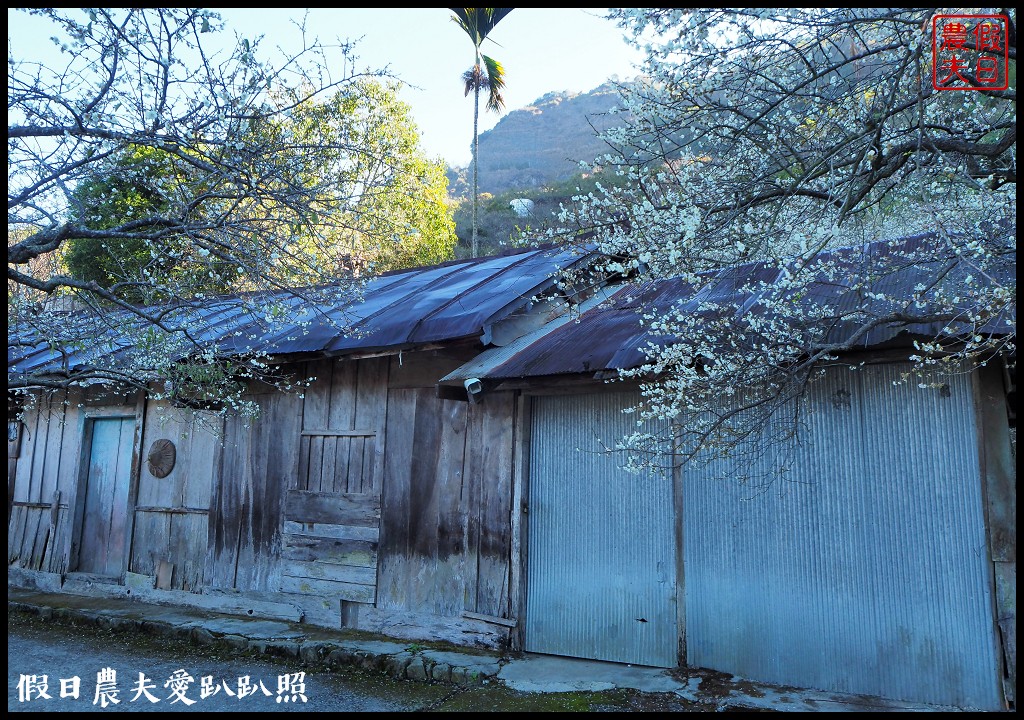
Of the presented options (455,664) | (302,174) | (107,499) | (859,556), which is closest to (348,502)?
(455,664)

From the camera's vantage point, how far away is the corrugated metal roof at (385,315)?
21.8ft

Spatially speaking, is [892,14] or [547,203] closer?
[892,14]

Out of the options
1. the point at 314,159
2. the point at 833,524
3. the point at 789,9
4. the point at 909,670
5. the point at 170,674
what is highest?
the point at 789,9

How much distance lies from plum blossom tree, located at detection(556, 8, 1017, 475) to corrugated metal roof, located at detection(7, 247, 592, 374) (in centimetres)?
100

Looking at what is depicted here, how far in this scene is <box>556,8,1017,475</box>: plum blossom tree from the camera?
4648mm

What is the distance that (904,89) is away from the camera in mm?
5098

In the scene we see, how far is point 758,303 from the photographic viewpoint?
21.7ft

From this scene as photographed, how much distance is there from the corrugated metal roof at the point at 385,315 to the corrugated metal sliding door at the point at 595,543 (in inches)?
47.9

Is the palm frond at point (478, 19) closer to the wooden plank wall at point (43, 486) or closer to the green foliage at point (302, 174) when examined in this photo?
the wooden plank wall at point (43, 486)

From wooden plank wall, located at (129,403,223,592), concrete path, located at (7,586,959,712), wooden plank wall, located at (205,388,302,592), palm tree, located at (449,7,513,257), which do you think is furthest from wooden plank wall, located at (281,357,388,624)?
palm tree, located at (449,7,513,257)

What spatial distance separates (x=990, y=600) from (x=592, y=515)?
3.08 metres

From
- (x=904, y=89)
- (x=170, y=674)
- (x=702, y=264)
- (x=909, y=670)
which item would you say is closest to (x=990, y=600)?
(x=909, y=670)

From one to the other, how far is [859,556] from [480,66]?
22403 mm

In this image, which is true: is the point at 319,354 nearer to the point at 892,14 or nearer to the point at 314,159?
the point at 314,159
